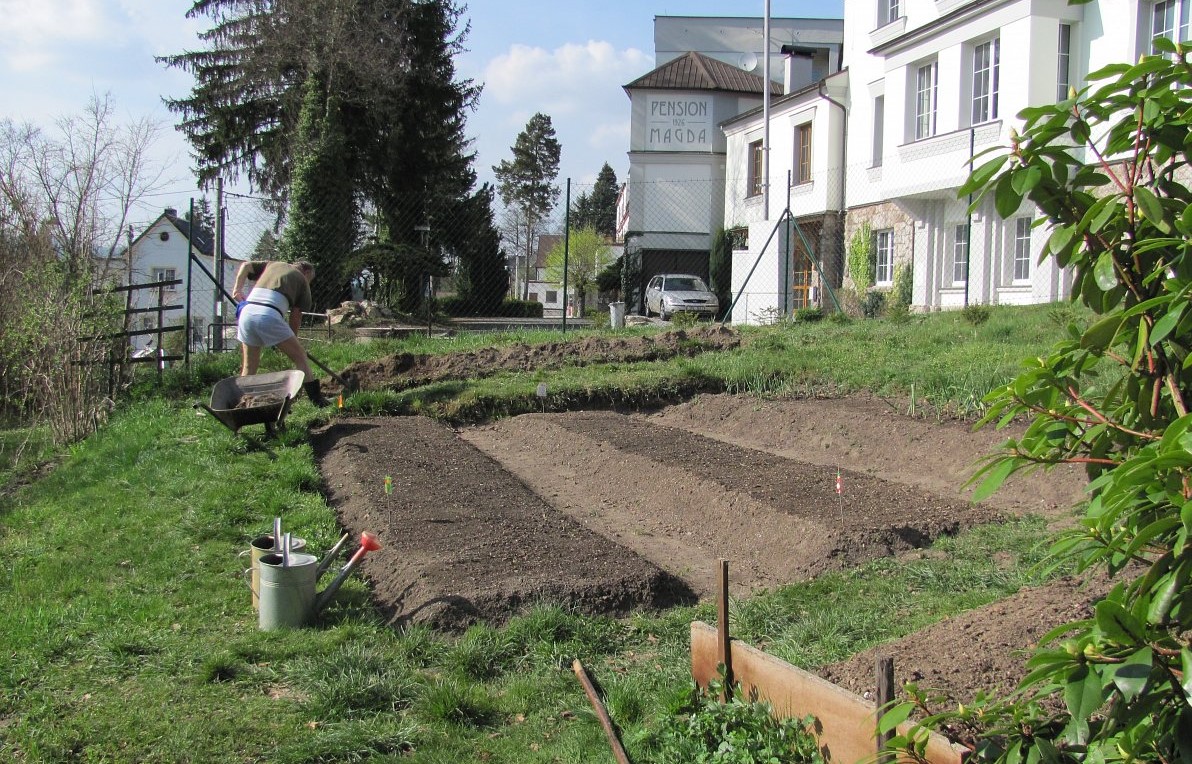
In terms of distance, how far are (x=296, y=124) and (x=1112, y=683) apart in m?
31.2

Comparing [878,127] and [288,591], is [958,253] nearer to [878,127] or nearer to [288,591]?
[878,127]

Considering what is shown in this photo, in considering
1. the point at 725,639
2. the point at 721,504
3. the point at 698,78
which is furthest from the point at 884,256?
the point at 725,639

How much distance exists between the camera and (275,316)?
31.2 ft

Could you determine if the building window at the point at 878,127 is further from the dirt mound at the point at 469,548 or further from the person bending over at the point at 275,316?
the dirt mound at the point at 469,548

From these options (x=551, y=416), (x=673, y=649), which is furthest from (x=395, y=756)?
(x=551, y=416)

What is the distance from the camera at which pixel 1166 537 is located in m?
1.67

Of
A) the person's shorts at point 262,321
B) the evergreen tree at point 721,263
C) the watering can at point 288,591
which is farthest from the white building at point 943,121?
the watering can at point 288,591

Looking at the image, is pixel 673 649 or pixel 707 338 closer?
pixel 673 649

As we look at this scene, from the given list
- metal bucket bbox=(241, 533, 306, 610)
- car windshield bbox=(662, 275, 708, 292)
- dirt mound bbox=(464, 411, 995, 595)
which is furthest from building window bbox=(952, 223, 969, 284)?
metal bucket bbox=(241, 533, 306, 610)

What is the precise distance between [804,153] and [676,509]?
23.6 metres

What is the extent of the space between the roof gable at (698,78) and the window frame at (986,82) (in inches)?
567

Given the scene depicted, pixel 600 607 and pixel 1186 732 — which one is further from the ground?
pixel 1186 732

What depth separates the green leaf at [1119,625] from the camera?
1510 mm

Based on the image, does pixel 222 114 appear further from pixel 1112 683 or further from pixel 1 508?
pixel 1112 683
